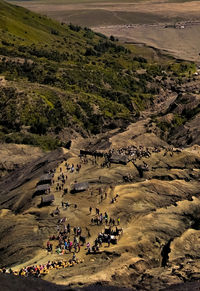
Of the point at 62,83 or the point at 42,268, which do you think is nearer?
the point at 42,268

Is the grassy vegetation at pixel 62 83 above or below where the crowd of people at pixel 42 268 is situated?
above

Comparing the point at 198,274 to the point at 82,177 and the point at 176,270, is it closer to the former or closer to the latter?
the point at 176,270

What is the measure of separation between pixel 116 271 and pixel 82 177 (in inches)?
694

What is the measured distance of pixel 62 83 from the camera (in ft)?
320

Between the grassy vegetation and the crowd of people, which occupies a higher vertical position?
the grassy vegetation

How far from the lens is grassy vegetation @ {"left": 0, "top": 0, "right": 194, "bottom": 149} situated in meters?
79.6

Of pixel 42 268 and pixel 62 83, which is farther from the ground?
pixel 62 83

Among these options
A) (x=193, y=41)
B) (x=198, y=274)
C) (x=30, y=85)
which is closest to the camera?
(x=198, y=274)

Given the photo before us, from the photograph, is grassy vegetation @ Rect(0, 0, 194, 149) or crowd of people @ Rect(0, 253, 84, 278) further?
grassy vegetation @ Rect(0, 0, 194, 149)

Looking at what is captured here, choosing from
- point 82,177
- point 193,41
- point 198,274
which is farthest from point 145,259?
point 193,41

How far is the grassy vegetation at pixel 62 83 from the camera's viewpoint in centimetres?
7956

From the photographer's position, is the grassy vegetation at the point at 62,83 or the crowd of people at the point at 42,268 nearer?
the crowd of people at the point at 42,268

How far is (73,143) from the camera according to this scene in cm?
7131

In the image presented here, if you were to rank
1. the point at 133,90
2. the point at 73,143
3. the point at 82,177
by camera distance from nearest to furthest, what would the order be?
the point at 82,177 < the point at 73,143 < the point at 133,90
